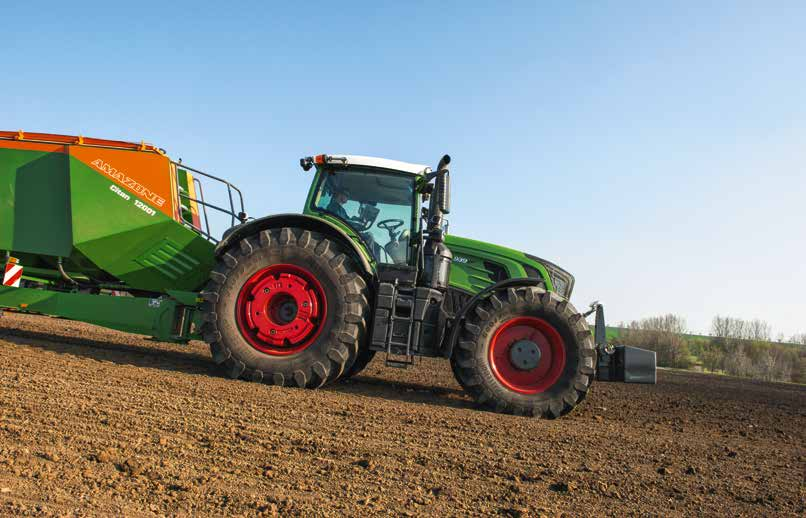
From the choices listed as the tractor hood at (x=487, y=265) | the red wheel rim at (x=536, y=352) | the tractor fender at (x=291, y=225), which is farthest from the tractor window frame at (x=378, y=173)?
the red wheel rim at (x=536, y=352)

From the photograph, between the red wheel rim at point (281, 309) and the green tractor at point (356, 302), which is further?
the red wheel rim at point (281, 309)

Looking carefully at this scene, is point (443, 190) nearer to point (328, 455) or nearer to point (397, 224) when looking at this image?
point (397, 224)

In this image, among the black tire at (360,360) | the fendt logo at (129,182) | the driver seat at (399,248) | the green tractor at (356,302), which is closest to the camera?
the green tractor at (356,302)

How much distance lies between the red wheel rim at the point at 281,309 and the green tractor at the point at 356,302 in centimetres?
1

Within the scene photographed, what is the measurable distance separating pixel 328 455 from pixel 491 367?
9.54 ft

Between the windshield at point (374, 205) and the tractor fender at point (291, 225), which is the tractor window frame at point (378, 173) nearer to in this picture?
the windshield at point (374, 205)

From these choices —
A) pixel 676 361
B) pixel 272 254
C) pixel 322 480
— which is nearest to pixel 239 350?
pixel 272 254

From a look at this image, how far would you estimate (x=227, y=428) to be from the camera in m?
4.36

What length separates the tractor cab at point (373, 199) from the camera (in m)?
7.07

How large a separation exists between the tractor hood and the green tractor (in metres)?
0.04

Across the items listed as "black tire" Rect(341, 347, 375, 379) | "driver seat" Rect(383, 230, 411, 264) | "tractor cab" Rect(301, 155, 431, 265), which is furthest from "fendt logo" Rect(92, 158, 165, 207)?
"black tire" Rect(341, 347, 375, 379)

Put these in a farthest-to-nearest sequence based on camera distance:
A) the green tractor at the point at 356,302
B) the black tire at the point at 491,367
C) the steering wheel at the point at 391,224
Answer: the steering wheel at the point at 391,224 → the green tractor at the point at 356,302 → the black tire at the point at 491,367

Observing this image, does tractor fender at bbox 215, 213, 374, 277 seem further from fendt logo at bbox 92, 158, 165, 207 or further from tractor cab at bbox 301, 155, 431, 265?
fendt logo at bbox 92, 158, 165, 207

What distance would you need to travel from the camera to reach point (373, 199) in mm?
7180
